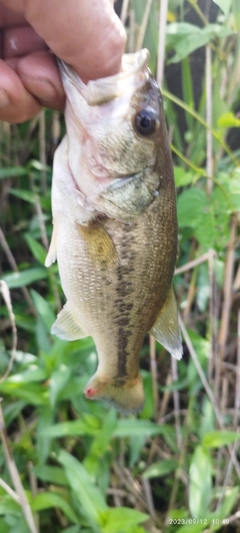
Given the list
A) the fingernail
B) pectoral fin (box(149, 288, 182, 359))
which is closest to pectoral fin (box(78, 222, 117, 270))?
pectoral fin (box(149, 288, 182, 359))

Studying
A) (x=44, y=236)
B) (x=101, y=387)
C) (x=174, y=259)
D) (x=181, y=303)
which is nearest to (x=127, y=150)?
(x=174, y=259)

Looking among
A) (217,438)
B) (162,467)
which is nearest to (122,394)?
(217,438)

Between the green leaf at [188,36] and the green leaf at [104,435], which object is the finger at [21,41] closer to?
the green leaf at [188,36]

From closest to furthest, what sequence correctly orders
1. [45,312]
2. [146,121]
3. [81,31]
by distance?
1. [81,31]
2. [146,121]
3. [45,312]

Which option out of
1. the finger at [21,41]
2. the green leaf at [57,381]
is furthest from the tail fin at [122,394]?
the finger at [21,41]

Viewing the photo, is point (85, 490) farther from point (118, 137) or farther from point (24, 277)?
point (118, 137)
